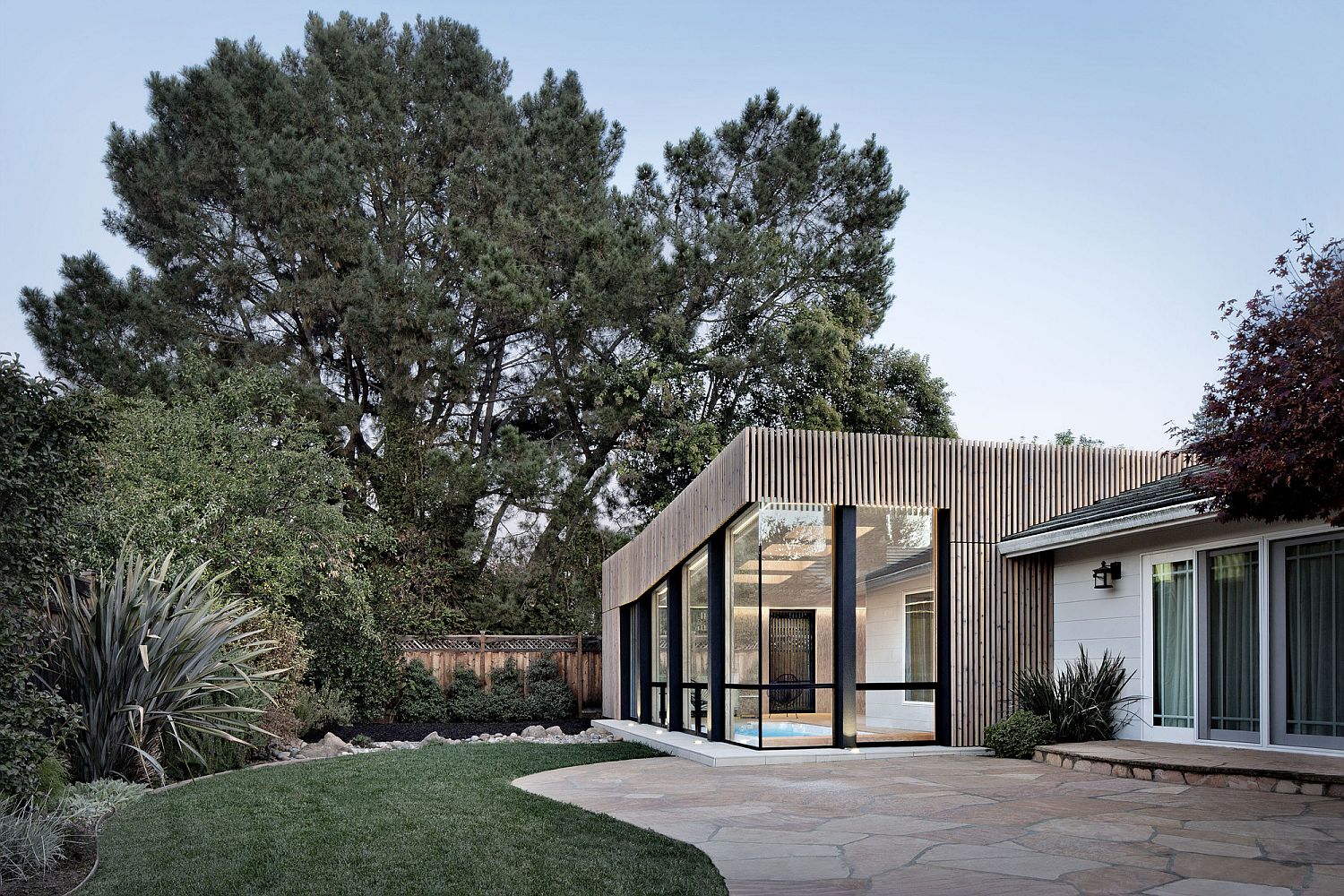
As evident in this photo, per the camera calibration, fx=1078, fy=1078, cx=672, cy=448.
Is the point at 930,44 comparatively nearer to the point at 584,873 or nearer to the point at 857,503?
the point at 857,503

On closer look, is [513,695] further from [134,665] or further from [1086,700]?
[1086,700]

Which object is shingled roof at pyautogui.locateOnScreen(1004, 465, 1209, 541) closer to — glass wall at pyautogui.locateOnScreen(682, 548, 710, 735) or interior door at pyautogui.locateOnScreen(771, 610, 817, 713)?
interior door at pyautogui.locateOnScreen(771, 610, 817, 713)

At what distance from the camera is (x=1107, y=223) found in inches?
680

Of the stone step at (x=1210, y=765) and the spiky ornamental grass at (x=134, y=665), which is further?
the spiky ornamental grass at (x=134, y=665)

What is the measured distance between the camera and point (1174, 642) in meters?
10.2

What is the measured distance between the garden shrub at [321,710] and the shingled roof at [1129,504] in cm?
944

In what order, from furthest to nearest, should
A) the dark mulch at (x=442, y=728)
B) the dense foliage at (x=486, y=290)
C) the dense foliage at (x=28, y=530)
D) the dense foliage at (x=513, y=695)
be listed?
the dense foliage at (x=486, y=290), the dense foliage at (x=513, y=695), the dark mulch at (x=442, y=728), the dense foliage at (x=28, y=530)

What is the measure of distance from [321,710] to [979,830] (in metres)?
11.9

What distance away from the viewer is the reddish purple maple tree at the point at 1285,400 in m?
6.24

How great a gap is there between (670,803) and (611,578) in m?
9.70

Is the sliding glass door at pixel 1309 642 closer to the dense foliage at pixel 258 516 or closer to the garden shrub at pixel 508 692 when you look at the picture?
the dense foliage at pixel 258 516

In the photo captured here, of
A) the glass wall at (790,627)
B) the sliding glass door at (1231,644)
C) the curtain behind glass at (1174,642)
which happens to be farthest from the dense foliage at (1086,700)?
the glass wall at (790,627)

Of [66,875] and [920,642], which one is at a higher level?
[920,642]

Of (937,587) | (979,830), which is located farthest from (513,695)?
(979,830)
